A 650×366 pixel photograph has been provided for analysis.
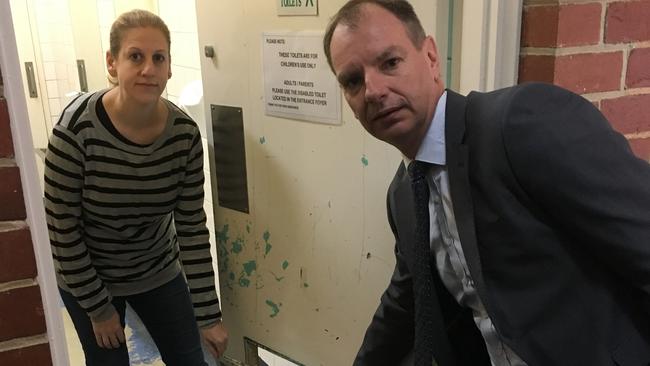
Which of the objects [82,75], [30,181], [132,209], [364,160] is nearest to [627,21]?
[364,160]

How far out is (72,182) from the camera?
150 cm

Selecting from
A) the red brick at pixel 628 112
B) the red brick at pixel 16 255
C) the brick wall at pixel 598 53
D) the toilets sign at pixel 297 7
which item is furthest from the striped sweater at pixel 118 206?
the red brick at pixel 628 112

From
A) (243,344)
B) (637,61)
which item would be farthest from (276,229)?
(637,61)

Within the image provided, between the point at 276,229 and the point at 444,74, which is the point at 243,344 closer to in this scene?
the point at 276,229

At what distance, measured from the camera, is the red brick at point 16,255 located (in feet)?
2.22

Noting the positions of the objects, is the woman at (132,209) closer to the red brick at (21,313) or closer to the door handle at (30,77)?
the red brick at (21,313)

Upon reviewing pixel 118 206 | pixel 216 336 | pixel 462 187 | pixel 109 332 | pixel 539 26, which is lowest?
Result: pixel 216 336

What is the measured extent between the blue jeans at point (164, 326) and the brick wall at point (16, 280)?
40.0 inches

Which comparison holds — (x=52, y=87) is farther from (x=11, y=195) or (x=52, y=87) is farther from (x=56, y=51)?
(x=11, y=195)

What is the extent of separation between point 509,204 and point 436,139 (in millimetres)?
172

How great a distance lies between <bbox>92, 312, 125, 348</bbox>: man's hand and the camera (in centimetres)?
161

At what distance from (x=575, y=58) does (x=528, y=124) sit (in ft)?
1.36

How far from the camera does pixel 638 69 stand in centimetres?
121

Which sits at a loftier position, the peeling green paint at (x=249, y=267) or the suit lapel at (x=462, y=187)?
the suit lapel at (x=462, y=187)
